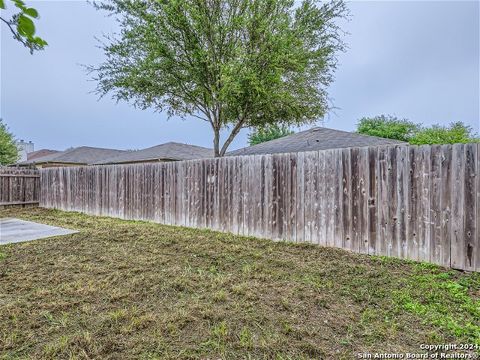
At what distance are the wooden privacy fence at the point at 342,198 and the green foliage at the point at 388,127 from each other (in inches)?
570

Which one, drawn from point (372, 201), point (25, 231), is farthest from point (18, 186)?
point (372, 201)

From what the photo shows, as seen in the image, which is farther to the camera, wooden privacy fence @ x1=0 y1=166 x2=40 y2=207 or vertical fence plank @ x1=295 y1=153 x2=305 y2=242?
wooden privacy fence @ x1=0 y1=166 x2=40 y2=207

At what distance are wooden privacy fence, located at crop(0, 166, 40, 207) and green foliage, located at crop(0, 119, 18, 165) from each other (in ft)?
51.4

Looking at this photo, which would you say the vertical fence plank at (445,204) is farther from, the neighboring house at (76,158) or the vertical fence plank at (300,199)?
the neighboring house at (76,158)

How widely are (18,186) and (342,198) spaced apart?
11.6 meters

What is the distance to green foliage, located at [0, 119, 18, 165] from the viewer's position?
74.5 ft

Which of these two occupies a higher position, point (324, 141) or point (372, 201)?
point (324, 141)

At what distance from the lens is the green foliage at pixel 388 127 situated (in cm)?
1816

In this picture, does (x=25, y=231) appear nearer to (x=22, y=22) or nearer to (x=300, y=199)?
(x=300, y=199)

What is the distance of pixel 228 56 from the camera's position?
9.53 meters

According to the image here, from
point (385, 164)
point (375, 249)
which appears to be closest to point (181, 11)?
point (385, 164)

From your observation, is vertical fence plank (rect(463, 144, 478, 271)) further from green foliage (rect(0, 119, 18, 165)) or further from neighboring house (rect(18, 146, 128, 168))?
green foliage (rect(0, 119, 18, 165))

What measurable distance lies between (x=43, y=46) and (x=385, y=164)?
168 inches

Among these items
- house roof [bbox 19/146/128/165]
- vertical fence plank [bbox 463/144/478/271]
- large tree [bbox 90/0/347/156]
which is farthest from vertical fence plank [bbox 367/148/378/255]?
house roof [bbox 19/146/128/165]
